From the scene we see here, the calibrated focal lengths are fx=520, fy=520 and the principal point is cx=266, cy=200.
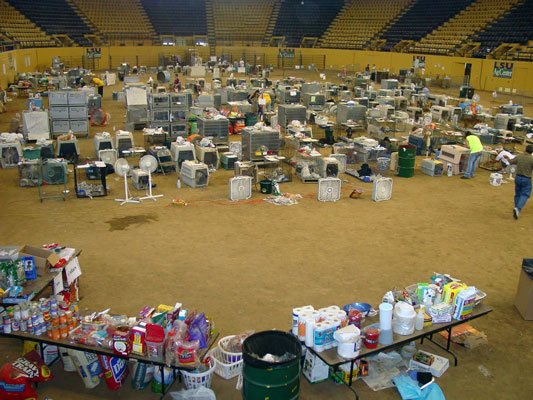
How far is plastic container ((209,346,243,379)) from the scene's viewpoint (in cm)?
683

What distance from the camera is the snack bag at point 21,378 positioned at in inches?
246

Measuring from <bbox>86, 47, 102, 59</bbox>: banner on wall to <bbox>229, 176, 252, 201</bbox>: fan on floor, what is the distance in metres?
39.0

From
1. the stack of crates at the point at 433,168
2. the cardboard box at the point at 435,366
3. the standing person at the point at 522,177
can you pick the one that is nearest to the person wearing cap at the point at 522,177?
the standing person at the point at 522,177

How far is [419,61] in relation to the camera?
4272 centimetres

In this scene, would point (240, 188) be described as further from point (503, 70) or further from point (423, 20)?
point (423, 20)

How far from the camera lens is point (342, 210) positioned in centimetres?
1344

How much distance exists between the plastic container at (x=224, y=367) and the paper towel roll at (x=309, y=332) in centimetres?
108

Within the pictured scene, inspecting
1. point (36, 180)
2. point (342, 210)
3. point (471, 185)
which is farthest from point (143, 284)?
point (471, 185)

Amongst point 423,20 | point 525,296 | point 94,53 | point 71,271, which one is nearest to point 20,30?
point 94,53

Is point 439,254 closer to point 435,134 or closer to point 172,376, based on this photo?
point 172,376

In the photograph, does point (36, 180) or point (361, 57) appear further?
point (361, 57)

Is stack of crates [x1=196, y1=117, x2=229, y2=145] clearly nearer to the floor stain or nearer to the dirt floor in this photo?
the dirt floor

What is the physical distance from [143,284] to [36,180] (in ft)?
25.3

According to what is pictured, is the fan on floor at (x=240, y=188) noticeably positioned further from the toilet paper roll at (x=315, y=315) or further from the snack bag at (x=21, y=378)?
the snack bag at (x=21, y=378)
